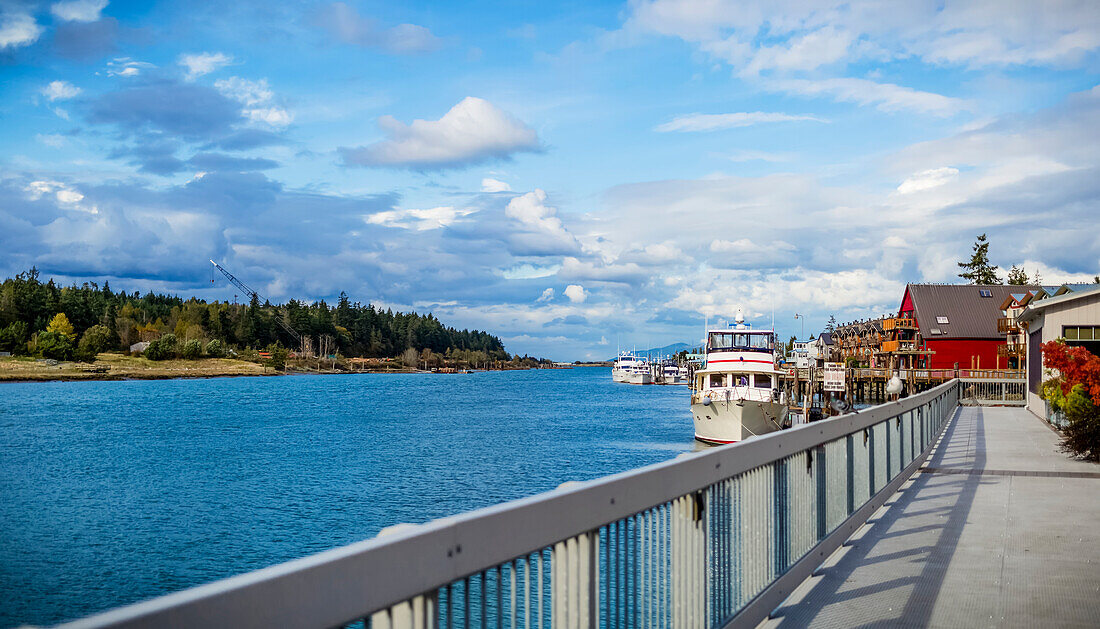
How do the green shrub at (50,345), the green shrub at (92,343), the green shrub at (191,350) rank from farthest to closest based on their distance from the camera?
1. the green shrub at (191,350)
2. the green shrub at (92,343)
3. the green shrub at (50,345)

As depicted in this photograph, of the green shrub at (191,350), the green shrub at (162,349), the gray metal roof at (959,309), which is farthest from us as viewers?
the green shrub at (191,350)

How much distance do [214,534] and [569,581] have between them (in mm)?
25280

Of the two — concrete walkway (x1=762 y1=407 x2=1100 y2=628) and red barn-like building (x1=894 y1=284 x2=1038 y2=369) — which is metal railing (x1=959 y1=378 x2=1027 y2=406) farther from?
concrete walkway (x1=762 y1=407 x2=1100 y2=628)

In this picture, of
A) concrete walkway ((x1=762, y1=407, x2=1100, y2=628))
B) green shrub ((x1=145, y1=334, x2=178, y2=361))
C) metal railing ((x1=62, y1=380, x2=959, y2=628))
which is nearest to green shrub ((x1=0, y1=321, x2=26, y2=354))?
green shrub ((x1=145, y1=334, x2=178, y2=361))

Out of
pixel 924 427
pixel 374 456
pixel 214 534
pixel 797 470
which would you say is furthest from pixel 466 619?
pixel 374 456

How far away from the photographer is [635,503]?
151 inches

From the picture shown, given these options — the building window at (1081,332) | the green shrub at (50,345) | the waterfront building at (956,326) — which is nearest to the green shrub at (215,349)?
the green shrub at (50,345)

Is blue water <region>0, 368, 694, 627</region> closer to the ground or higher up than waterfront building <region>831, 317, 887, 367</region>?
closer to the ground

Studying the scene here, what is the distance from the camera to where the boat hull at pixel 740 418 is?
39219 millimetres

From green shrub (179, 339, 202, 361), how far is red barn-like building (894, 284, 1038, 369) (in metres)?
149

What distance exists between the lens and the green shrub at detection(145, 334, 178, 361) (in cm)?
18125

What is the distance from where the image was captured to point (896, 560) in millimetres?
7543

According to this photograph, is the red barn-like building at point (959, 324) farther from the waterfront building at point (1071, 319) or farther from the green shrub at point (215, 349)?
the green shrub at point (215, 349)

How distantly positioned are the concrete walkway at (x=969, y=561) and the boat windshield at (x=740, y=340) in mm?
37834
